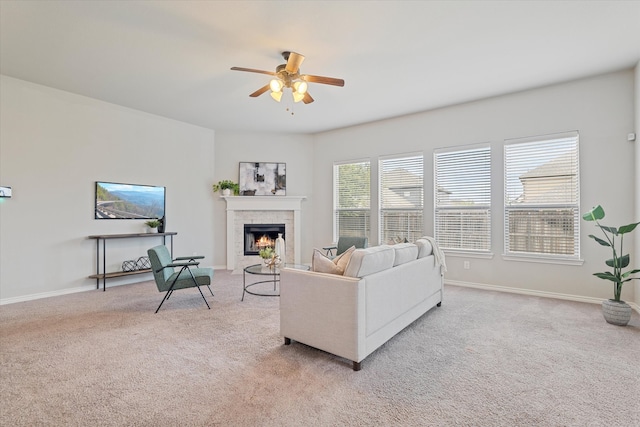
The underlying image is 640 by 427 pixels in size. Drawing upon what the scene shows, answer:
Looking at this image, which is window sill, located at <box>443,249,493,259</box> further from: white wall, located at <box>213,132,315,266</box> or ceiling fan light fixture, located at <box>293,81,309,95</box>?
ceiling fan light fixture, located at <box>293,81,309,95</box>

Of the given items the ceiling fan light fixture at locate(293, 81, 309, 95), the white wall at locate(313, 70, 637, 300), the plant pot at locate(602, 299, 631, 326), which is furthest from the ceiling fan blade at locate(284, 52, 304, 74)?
the plant pot at locate(602, 299, 631, 326)

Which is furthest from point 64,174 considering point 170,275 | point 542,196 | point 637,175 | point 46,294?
point 637,175

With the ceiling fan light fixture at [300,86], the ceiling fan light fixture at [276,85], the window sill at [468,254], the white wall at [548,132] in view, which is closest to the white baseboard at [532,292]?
the white wall at [548,132]

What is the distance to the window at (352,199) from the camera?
620 cm

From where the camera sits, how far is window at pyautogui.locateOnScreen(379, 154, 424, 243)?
5520 mm

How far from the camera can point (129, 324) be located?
3.26 meters

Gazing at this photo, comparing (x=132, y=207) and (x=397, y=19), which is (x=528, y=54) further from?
(x=132, y=207)


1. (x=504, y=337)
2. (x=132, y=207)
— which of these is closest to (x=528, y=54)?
(x=504, y=337)

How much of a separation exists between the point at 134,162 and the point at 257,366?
4539mm

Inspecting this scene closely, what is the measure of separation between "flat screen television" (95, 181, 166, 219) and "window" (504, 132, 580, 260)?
234 inches

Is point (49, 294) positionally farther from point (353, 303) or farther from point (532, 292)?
point (532, 292)

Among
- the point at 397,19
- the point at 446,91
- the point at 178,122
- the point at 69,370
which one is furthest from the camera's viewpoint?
the point at 178,122

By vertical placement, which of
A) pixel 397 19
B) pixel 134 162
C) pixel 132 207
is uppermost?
pixel 397 19

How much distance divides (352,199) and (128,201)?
13.6 feet
